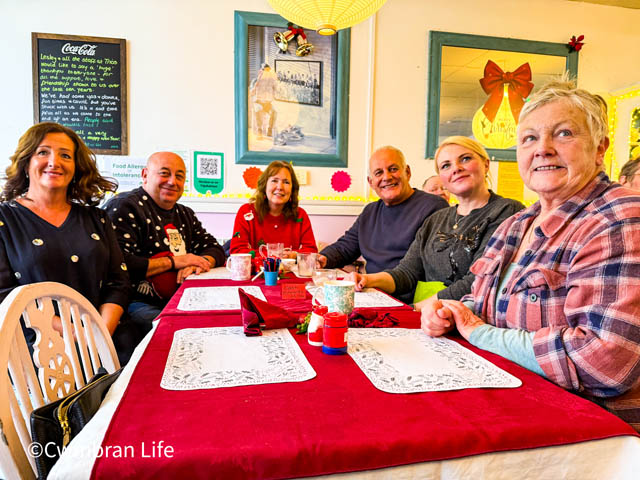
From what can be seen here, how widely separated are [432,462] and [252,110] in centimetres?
319

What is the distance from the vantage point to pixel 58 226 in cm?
162

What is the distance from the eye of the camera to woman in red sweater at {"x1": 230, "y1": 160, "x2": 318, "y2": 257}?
8.77 feet

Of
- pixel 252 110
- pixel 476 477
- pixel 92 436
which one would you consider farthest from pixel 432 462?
pixel 252 110

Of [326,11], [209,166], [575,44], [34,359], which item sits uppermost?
[575,44]

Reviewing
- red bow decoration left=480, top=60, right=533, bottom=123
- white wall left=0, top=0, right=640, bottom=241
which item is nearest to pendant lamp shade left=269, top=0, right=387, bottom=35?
white wall left=0, top=0, right=640, bottom=241

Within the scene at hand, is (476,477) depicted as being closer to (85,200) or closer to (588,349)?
(588,349)

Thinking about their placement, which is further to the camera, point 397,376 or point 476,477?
point 397,376

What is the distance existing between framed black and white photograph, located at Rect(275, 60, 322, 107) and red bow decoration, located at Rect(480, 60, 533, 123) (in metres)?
1.51

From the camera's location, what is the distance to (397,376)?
82 cm

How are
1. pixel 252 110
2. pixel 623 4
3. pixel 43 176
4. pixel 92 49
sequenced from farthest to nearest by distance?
1. pixel 623 4
2. pixel 252 110
3. pixel 92 49
4. pixel 43 176

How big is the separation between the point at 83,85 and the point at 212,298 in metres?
2.64

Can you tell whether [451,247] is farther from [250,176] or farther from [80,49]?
[80,49]

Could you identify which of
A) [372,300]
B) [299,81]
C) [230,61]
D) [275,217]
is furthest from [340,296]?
[230,61]

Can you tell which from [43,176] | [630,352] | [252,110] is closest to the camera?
[630,352]
